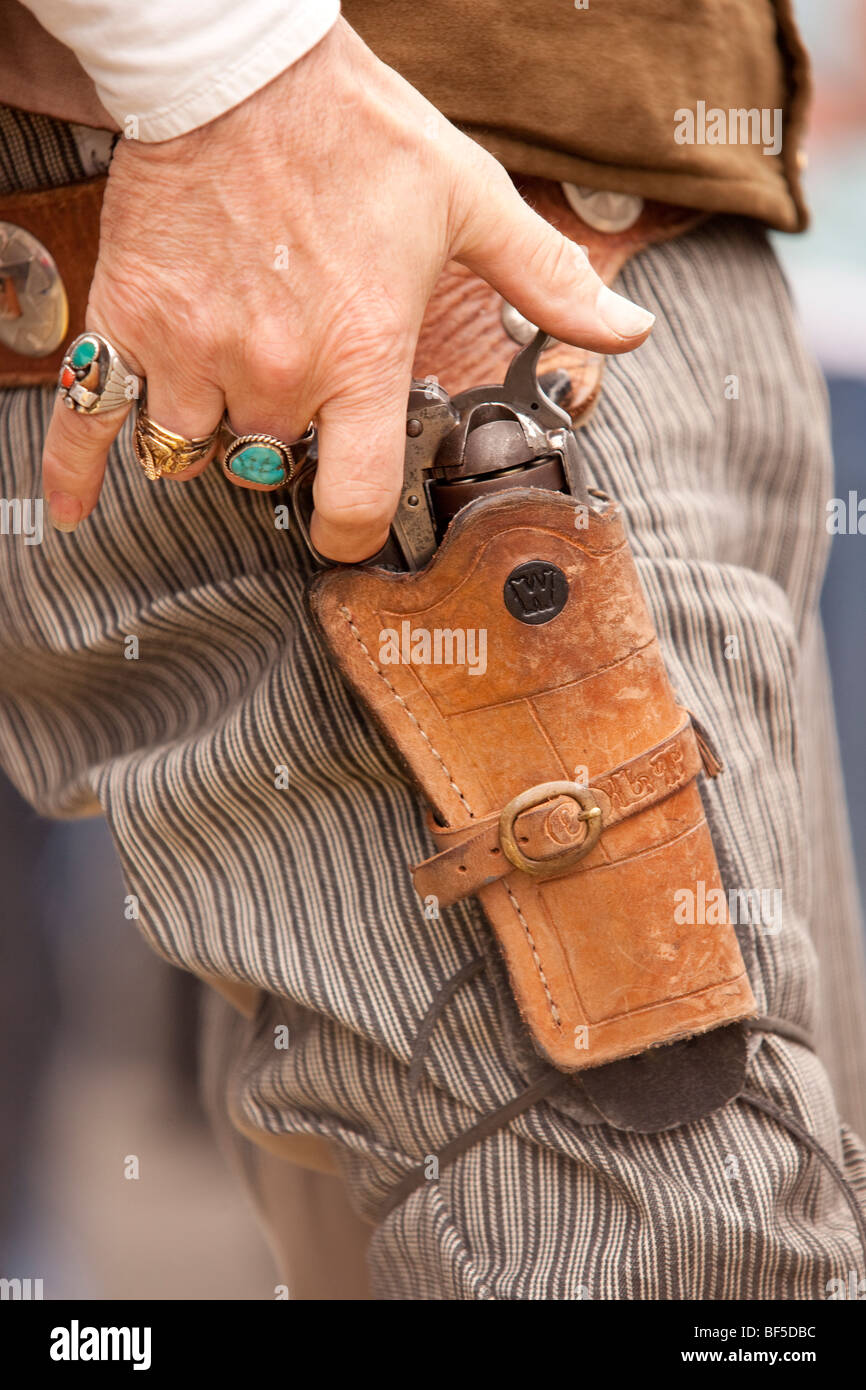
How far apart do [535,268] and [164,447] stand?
250 mm

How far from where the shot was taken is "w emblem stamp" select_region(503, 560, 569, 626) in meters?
0.75

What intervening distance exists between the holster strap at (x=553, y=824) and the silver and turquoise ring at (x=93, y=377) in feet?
1.11

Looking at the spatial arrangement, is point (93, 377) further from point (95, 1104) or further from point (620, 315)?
point (95, 1104)

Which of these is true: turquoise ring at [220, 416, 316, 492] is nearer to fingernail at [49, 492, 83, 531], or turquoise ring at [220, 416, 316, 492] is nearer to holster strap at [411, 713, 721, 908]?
fingernail at [49, 492, 83, 531]

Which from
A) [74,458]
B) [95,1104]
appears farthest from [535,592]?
[95,1104]

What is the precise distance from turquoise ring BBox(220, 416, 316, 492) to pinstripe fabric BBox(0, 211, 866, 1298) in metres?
0.11

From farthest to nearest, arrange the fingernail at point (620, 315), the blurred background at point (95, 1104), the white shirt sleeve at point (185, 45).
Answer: the blurred background at point (95, 1104)
the fingernail at point (620, 315)
the white shirt sleeve at point (185, 45)

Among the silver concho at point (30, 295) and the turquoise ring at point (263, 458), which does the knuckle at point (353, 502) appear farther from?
the silver concho at point (30, 295)

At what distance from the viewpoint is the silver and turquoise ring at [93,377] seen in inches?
27.6

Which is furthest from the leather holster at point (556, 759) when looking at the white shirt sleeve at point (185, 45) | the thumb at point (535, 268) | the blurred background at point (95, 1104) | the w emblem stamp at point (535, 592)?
the blurred background at point (95, 1104)

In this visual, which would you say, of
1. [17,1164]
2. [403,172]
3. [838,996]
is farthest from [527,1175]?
[17,1164]

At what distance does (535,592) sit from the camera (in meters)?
0.75

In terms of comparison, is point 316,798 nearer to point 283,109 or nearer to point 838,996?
point 283,109
